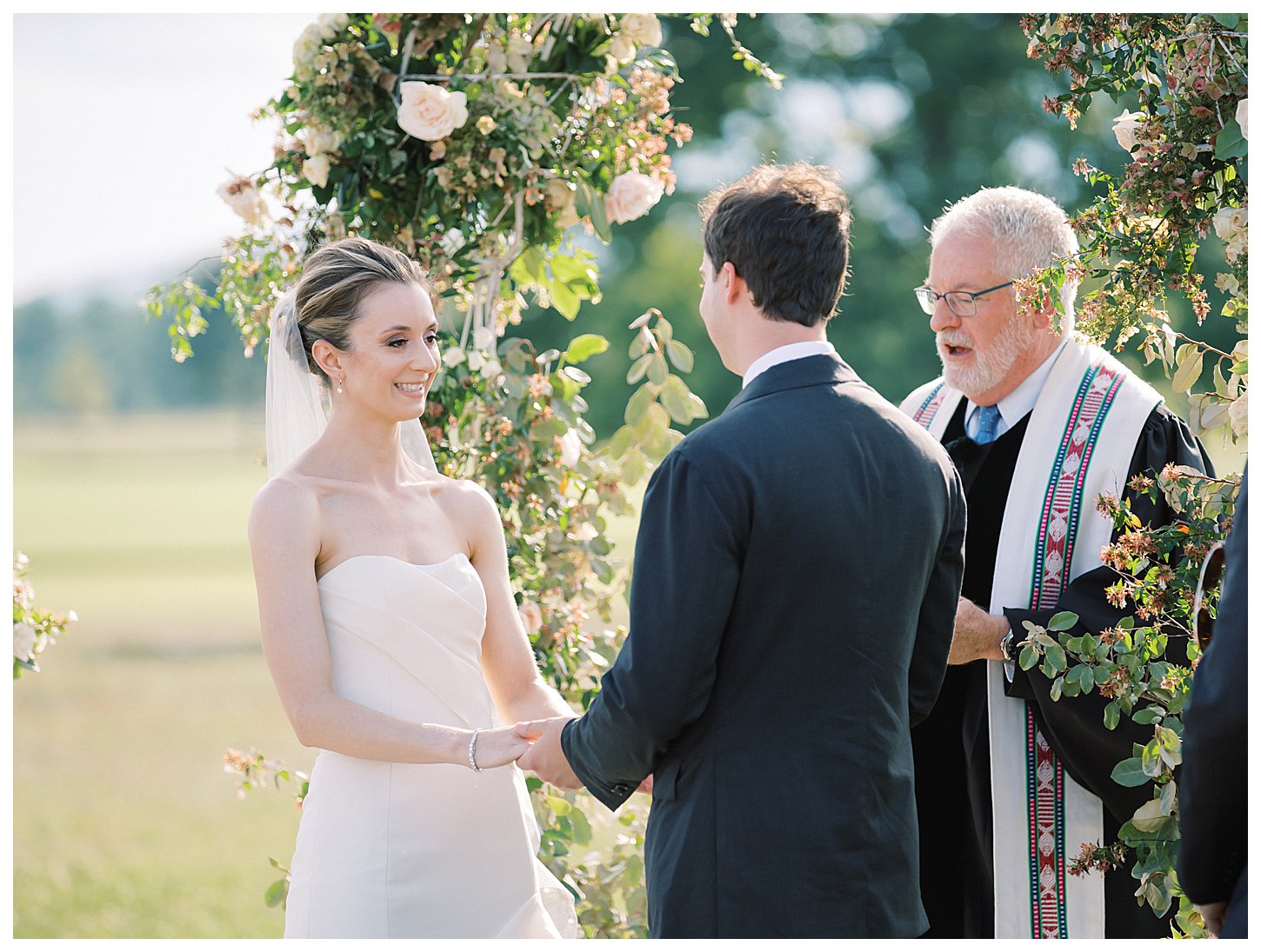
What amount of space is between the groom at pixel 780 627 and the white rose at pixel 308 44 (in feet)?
4.23

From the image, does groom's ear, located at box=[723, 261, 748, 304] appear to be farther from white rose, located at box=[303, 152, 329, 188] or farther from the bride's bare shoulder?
white rose, located at box=[303, 152, 329, 188]

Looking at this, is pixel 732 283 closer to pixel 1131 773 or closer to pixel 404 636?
pixel 404 636

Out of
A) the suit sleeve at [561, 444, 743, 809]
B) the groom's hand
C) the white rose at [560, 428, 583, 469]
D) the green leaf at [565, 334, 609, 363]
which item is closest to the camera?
the suit sleeve at [561, 444, 743, 809]

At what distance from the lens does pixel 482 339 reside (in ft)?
10.0

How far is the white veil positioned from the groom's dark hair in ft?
2.81

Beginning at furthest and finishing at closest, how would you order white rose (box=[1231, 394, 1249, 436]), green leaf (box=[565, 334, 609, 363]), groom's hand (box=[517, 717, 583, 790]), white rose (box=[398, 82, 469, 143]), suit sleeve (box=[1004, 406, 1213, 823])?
green leaf (box=[565, 334, 609, 363]) → white rose (box=[398, 82, 469, 143]) → suit sleeve (box=[1004, 406, 1213, 823]) → groom's hand (box=[517, 717, 583, 790]) → white rose (box=[1231, 394, 1249, 436])

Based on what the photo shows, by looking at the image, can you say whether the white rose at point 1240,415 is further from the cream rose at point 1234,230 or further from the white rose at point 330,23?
the white rose at point 330,23

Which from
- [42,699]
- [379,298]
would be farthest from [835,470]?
[42,699]

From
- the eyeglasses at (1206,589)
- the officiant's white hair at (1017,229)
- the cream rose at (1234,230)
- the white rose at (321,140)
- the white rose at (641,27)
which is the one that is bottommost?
the eyeglasses at (1206,589)

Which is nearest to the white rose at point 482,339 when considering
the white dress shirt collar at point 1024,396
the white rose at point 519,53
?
the white rose at point 519,53

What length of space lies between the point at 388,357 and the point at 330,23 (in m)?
0.92

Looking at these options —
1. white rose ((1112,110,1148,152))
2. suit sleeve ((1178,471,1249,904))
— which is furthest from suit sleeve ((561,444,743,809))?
white rose ((1112,110,1148,152))

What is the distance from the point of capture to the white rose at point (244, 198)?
3.06 m

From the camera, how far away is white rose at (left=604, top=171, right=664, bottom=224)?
309cm
